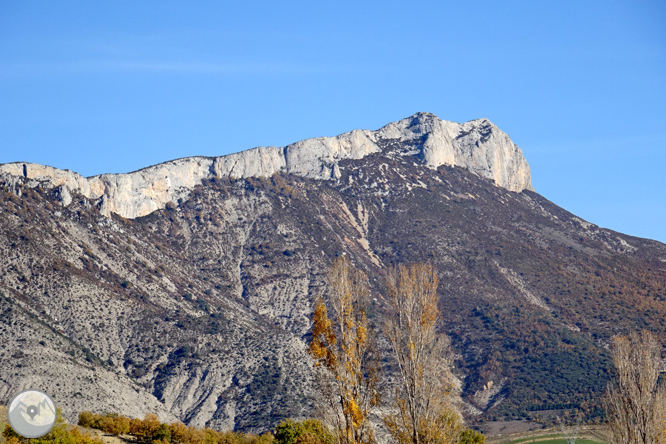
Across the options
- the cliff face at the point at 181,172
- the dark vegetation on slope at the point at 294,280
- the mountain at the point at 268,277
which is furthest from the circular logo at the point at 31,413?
the cliff face at the point at 181,172

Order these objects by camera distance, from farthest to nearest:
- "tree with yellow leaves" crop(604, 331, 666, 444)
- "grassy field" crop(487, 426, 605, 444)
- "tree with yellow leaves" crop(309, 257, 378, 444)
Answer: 1. "grassy field" crop(487, 426, 605, 444)
2. "tree with yellow leaves" crop(604, 331, 666, 444)
3. "tree with yellow leaves" crop(309, 257, 378, 444)

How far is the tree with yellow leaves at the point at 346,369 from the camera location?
1273 inches

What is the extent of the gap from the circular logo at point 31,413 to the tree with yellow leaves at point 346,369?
47.5 ft

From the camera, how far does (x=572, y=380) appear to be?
111 m

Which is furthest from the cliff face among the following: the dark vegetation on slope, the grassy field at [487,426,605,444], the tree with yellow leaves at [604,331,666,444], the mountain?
the tree with yellow leaves at [604,331,666,444]

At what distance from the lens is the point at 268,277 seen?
142250mm

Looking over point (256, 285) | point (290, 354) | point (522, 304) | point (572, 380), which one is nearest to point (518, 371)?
point (572, 380)

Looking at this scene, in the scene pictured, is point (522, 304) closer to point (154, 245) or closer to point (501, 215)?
point (501, 215)

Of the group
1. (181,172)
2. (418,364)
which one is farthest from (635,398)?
(181,172)

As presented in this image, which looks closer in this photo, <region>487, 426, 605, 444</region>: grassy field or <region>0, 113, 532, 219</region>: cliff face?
<region>487, 426, 605, 444</region>: grassy field

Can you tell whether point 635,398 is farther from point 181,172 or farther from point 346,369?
point 181,172

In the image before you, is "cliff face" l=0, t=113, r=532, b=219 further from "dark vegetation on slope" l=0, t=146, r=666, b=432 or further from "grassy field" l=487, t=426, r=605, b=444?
"grassy field" l=487, t=426, r=605, b=444

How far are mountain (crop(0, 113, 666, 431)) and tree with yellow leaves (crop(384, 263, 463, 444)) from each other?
4421 cm

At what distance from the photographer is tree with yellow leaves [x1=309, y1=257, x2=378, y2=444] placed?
106 feet
